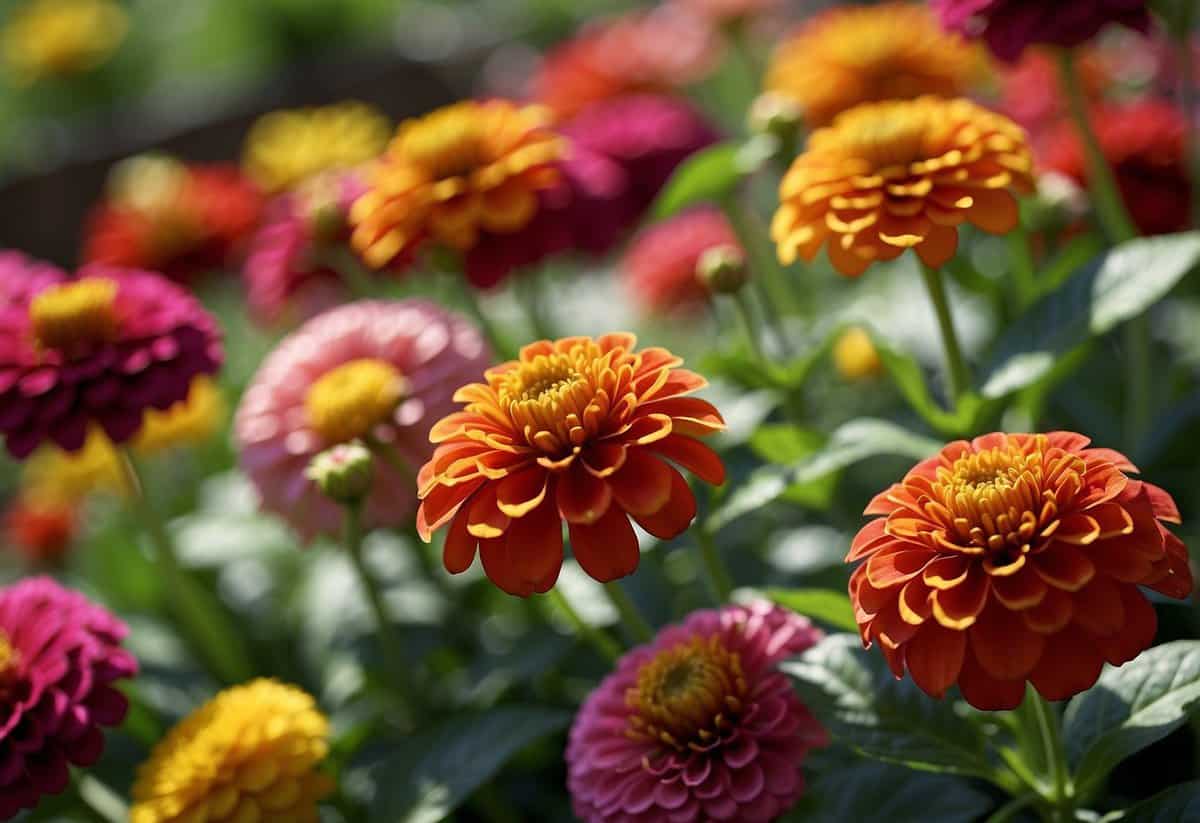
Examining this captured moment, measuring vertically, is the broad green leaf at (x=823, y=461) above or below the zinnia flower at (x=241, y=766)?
above

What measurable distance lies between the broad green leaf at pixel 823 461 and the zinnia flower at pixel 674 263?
721 mm

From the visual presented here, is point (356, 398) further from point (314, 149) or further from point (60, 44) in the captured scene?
point (60, 44)

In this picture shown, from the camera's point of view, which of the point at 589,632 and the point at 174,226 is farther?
the point at 174,226

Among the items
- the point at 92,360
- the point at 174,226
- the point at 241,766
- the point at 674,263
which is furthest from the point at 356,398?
the point at 174,226

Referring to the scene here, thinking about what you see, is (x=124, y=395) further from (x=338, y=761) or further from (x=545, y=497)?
(x=545, y=497)

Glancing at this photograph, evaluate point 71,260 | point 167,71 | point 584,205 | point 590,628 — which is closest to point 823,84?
point 584,205

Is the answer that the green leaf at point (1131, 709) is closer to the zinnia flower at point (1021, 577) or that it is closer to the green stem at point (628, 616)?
the zinnia flower at point (1021, 577)

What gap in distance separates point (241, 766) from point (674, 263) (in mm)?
1081

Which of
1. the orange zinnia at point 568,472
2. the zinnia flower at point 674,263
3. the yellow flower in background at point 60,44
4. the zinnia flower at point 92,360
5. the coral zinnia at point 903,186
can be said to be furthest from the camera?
the yellow flower in background at point 60,44

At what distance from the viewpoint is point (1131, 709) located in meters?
0.90

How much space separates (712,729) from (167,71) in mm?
5108

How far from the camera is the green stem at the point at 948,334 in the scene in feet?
3.51

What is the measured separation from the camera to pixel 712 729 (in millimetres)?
918

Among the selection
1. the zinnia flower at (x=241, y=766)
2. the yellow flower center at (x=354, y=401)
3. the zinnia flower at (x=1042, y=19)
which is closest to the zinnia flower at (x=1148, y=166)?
the zinnia flower at (x=1042, y=19)
